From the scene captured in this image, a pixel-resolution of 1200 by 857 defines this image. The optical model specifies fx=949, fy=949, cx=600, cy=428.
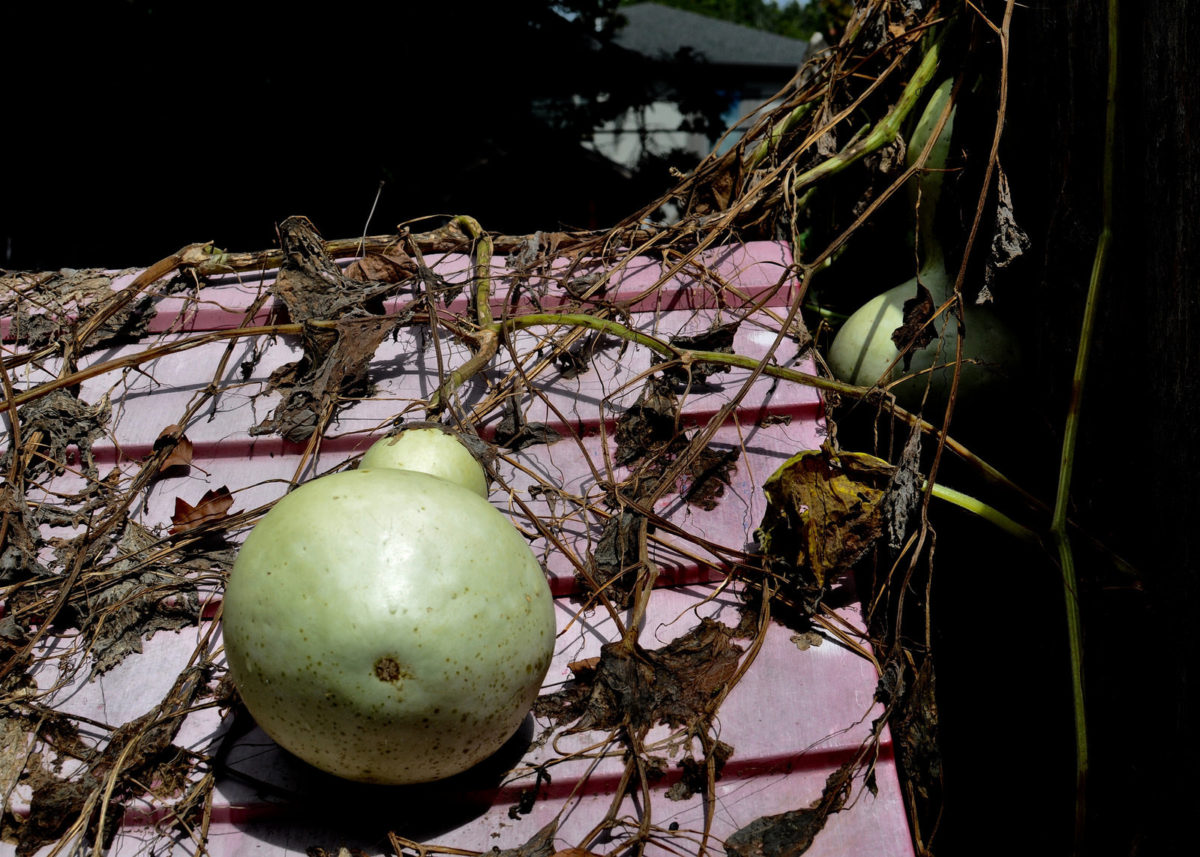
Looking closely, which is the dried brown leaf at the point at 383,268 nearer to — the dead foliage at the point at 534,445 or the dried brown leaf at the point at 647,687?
the dead foliage at the point at 534,445

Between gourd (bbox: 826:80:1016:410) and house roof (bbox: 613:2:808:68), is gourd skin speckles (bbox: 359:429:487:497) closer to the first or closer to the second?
gourd (bbox: 826:80:1016:410)

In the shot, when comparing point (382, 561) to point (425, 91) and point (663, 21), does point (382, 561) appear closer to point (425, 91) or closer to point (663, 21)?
point (425, 91)

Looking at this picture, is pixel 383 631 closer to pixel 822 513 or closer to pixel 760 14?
pixel 822 513

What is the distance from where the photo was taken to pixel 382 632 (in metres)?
1.44

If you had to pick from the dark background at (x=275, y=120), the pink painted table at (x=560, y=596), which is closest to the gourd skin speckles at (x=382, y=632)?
the pink painted table at (x=560, y=596)

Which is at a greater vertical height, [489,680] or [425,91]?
[425,91]

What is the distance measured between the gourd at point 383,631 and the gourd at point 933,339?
1097 mm

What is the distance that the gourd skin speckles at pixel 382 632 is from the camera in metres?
1.45

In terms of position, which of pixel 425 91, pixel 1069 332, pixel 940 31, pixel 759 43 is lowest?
pixel 1069 332

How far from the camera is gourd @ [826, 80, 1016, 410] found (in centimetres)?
233

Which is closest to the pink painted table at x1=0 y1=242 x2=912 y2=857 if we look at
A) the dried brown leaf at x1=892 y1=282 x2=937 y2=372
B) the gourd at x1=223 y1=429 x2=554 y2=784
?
the gourd at x1=223 y1=429 x2=554 y2=784

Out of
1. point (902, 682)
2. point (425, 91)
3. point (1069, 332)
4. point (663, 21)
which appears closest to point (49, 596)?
point (902, 682)

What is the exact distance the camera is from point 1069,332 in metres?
2.11

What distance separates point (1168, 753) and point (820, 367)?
3.87 ft
